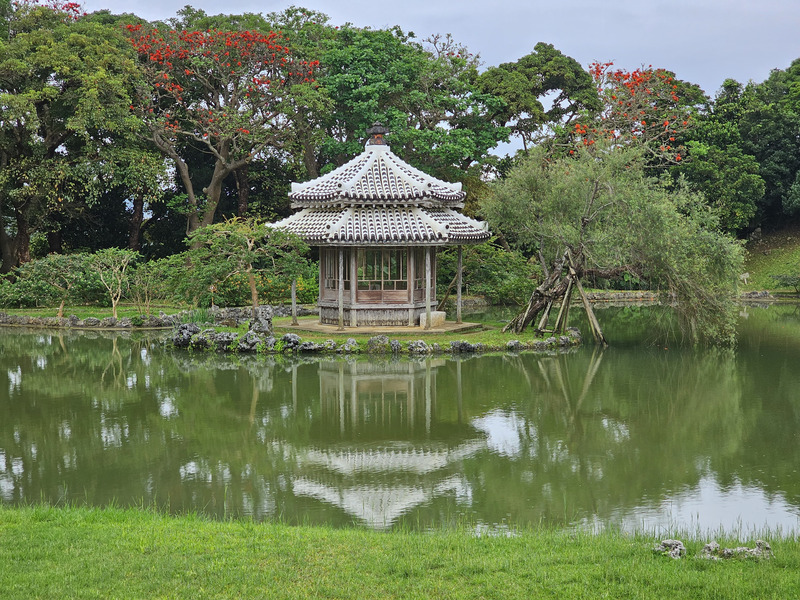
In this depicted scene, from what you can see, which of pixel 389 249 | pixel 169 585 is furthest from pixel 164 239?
pixel 169 585

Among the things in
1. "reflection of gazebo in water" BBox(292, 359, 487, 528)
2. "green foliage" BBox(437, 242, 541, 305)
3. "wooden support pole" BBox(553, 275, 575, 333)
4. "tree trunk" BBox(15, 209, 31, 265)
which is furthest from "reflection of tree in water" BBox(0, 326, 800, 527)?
"tree trunk" BBox(15, 209, 31, 265)

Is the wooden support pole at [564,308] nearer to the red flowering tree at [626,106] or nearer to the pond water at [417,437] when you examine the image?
the pond water at [417,437]

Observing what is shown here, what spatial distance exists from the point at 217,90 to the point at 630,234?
17.7 metres

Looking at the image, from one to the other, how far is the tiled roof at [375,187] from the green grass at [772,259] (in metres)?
19.1

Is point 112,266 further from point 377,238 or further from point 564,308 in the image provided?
point 564,308

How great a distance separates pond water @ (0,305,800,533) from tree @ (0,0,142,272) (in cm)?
1015

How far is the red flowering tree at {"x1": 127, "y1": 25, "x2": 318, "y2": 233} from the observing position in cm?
2874

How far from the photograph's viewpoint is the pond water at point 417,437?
8.48 m

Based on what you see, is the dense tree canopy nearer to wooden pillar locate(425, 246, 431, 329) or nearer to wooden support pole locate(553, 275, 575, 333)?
wooden support pole locate(553, 275, 575, 333)

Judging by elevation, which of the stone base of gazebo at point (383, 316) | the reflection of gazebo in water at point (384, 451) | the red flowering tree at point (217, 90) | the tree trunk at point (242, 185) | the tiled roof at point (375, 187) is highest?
the red flowering tree at point (217, 90)

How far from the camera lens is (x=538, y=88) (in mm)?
36250

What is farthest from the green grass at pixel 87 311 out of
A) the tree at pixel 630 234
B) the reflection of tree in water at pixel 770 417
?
the reflection of tree in water at pixel 770 417

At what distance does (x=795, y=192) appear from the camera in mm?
36781

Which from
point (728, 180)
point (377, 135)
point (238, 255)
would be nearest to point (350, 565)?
point (238, 255)
